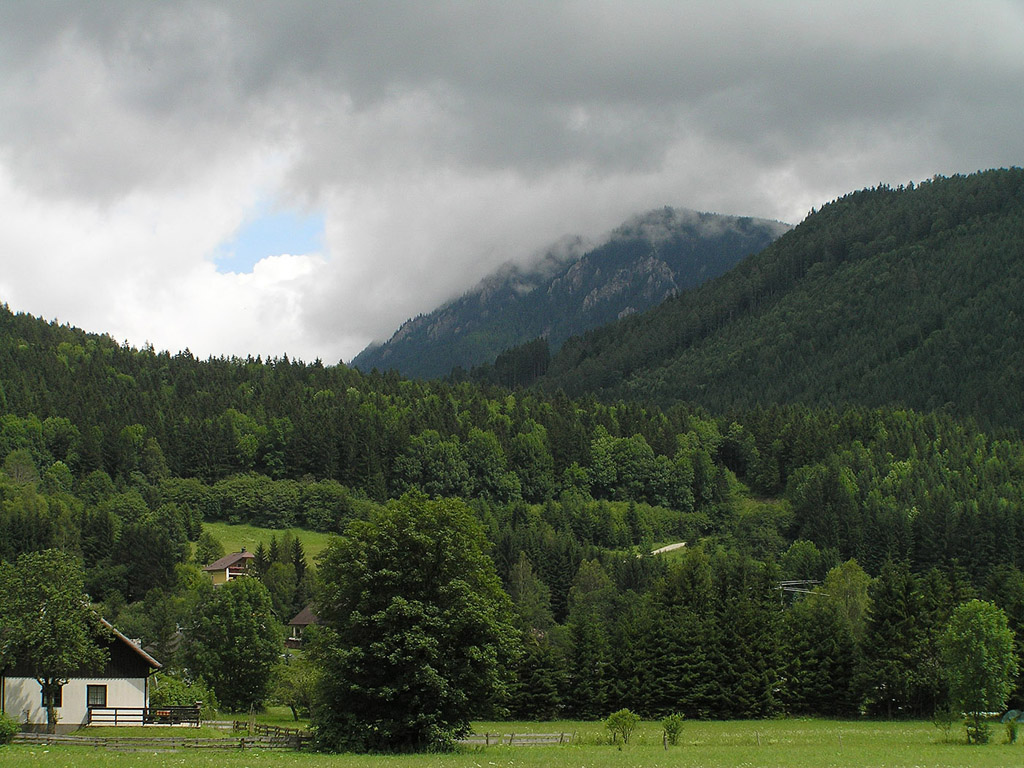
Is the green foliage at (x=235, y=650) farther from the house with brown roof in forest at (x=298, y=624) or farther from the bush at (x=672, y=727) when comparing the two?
the bush at (x=672, y=727)

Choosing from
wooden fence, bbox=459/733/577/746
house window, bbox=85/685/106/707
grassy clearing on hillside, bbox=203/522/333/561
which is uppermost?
grassy clearing on hillside, bbox=203/522/333/561

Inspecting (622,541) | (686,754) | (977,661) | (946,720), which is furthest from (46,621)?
(622,541)

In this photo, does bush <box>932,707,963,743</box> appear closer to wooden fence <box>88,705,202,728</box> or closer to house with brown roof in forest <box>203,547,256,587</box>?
wooden fence <box>88,705,202,728</box>

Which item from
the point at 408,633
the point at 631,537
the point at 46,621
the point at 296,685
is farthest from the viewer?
the point at 631,537

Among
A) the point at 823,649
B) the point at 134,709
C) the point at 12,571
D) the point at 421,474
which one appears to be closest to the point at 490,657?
the point at 134,709

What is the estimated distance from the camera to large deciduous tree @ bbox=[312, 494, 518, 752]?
46.6m

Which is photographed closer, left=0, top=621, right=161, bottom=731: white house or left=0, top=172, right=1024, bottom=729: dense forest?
left=0, top=621, right=161, bottom=731: white house

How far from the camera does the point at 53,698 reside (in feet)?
186

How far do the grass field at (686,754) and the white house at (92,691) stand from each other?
60.4 ft

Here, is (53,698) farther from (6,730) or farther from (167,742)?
(6,730)

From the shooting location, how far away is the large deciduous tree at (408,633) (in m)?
46.6

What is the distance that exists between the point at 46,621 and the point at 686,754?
3194 cm

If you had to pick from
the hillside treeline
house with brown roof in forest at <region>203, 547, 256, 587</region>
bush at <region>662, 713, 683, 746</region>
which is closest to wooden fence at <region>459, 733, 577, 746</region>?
bush at <region>662, 713, 683, 746</region>

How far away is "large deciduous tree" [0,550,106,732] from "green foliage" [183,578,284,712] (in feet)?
71.2
